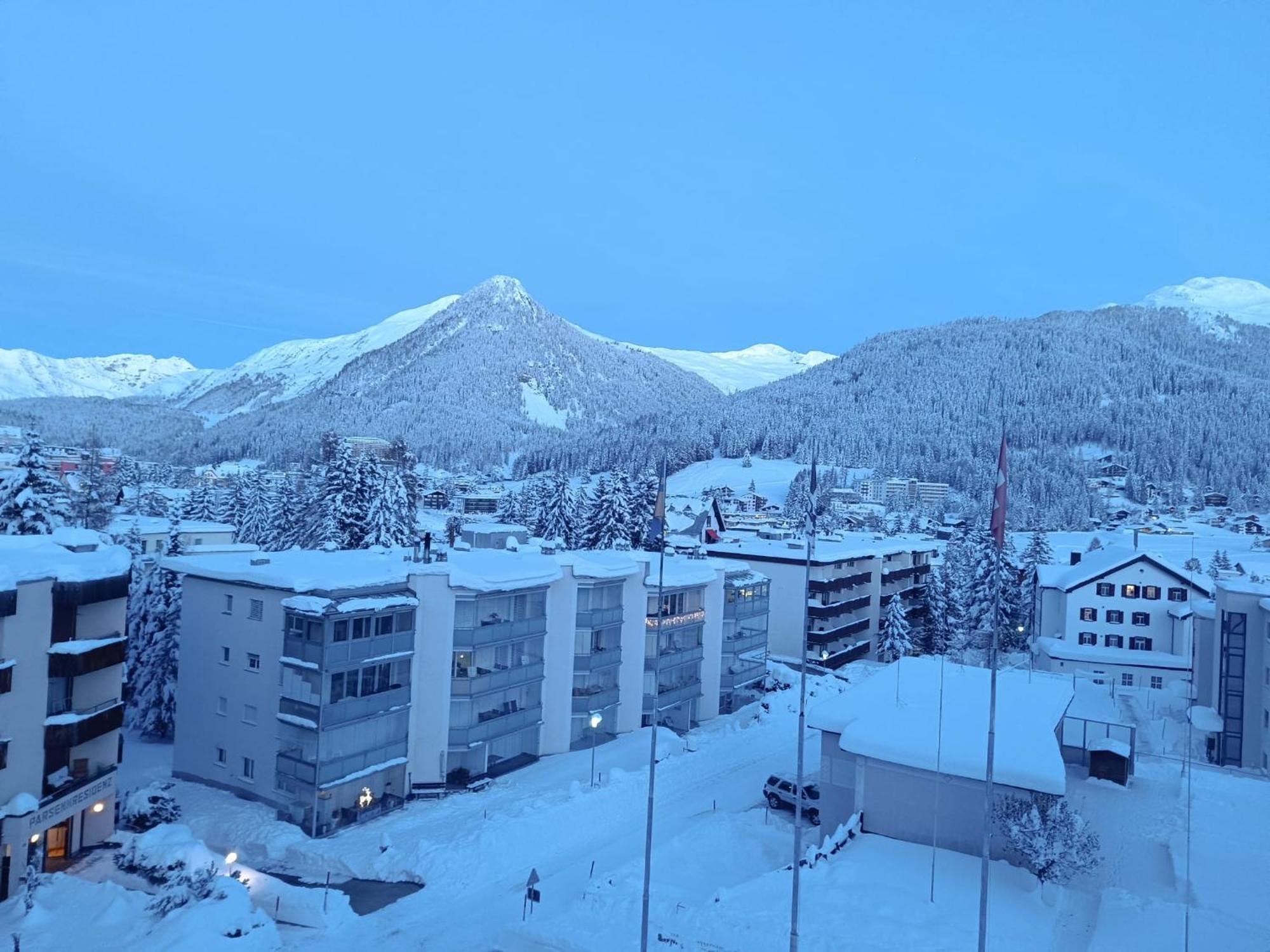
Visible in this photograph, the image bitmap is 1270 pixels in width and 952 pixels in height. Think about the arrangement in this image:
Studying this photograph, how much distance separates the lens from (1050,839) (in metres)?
20.4

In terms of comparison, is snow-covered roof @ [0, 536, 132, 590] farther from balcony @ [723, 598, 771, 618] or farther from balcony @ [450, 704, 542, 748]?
balcony @ [723, 598, 771, 618]

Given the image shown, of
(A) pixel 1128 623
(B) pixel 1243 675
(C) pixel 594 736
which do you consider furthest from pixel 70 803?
(A) pixel 1128 623

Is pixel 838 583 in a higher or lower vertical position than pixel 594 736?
higher

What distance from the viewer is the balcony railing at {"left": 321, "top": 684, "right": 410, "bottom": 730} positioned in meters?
25.9

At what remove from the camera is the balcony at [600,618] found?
3547 cm

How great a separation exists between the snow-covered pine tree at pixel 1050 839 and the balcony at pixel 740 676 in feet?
73.9

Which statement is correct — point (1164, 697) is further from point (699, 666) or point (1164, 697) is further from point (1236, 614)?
point (699, 666)

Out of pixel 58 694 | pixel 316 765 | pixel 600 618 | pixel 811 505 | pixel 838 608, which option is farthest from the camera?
pixel 838 608

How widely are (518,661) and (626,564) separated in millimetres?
6641

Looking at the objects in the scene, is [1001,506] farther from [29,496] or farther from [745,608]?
[29,496]

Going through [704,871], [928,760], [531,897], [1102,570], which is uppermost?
[1102,570]

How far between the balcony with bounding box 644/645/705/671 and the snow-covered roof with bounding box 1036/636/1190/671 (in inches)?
942

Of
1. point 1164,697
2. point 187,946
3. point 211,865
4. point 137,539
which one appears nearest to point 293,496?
point 137,539

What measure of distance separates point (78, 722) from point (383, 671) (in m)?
8.30
